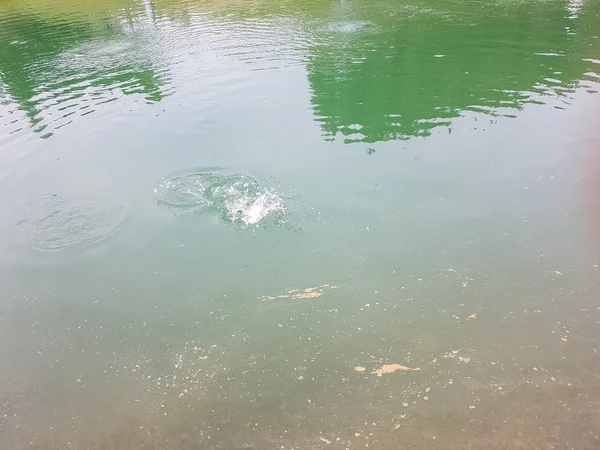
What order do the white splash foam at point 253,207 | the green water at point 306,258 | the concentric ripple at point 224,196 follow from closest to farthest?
the green water at point 306,258 < the white splash foam at point 253,207 < the concentric ripple at point 224,196

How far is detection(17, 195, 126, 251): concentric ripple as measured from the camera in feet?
→ 32.6

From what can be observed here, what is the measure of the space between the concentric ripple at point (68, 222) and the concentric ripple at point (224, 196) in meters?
1.29

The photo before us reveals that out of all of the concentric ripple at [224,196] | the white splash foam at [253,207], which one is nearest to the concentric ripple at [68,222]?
the concentric ripple at [224,196]

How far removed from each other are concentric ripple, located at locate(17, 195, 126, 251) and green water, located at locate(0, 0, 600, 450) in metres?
0.06

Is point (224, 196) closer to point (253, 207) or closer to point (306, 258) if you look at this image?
point (253, 207)

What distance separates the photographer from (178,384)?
693 cm

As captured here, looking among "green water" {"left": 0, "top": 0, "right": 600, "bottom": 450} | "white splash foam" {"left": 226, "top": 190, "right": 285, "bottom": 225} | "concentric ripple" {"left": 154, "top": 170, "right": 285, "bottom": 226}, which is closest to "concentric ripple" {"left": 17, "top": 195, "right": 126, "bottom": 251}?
"green water" {"left": 0, "top": 0, "right": 600, "bottom": 450}

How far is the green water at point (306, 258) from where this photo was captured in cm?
649

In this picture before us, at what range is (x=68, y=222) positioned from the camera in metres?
10.5

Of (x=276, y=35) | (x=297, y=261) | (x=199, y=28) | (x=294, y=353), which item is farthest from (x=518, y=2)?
(x=294, y=353)

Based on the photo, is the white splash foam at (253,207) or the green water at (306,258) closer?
the green water at (306,258)

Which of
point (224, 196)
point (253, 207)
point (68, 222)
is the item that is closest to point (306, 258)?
point (253, 207)

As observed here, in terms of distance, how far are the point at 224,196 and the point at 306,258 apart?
2895mm

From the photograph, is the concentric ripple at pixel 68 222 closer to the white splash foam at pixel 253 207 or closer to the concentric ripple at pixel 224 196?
the concentric ripple at pixel 224 196
